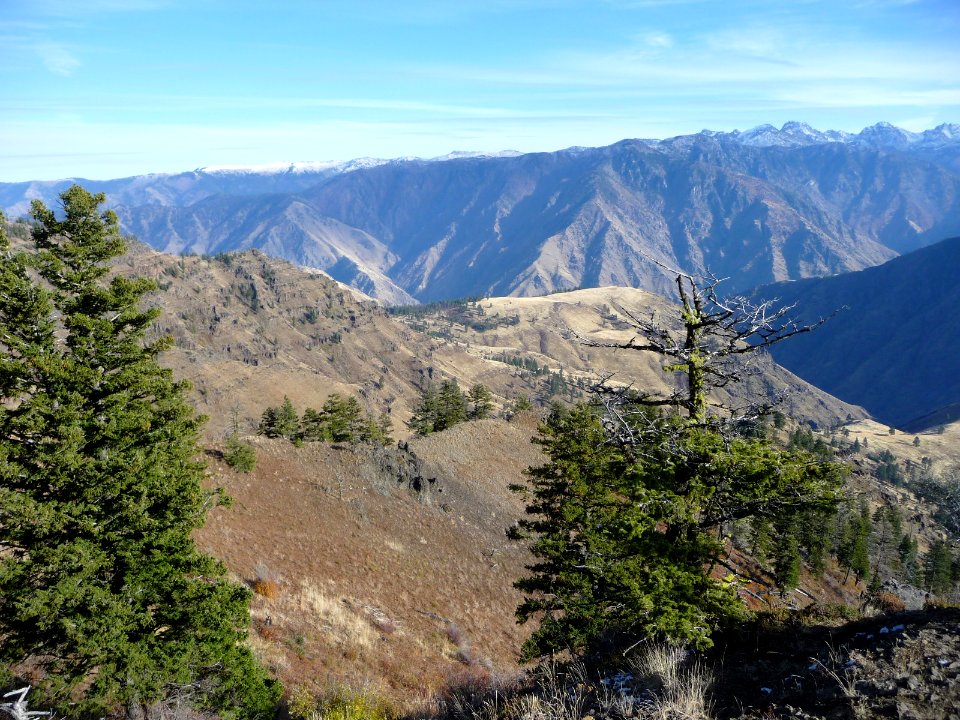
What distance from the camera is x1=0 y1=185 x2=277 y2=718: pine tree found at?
38.9ft

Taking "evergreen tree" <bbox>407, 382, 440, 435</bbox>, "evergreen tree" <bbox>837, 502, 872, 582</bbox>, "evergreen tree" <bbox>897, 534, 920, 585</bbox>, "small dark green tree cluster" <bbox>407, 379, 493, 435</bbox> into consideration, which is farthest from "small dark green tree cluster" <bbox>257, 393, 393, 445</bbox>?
"evergreen tree" <bbox>897, 534, 920, 585</bbox>

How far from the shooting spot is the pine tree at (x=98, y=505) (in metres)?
11.9

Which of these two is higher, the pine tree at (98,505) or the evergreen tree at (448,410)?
the pine tree at (98,505)

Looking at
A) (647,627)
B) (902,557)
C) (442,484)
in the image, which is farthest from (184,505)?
(902,557)

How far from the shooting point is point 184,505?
43.9 feet

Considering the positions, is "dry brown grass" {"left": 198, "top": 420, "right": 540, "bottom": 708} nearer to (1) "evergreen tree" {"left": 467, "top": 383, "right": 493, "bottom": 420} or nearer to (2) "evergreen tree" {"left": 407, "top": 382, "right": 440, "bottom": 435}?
(2) "evergreen tree" {"left": 407, "top": 382, "right": 440, "bottom": 435}

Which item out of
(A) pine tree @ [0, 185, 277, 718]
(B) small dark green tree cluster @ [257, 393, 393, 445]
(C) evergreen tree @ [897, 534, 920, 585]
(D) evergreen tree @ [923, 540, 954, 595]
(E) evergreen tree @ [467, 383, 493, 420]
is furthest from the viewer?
(C) evergreen tree @ [897, 534, 920, 585]

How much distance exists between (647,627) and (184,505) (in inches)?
399

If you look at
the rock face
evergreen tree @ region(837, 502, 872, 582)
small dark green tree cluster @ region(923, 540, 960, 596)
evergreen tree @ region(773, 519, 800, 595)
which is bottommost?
small dark green tree cluster @ region(923, 540, 960, 596)

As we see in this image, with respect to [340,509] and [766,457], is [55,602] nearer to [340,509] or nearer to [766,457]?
[766,457]

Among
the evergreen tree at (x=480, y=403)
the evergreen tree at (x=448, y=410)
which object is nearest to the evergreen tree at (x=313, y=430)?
the evergreen tree at (x=448, y=410)

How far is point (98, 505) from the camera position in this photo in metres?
12.5

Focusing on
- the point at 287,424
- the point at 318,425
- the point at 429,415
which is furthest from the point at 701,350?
the point at 429,415

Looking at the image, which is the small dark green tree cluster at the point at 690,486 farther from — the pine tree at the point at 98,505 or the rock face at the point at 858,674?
the pine tree at the point at 98,505
